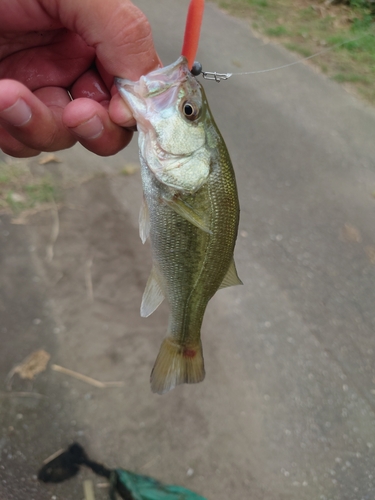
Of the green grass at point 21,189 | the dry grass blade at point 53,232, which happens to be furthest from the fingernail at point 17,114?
the green grass at point 21,189

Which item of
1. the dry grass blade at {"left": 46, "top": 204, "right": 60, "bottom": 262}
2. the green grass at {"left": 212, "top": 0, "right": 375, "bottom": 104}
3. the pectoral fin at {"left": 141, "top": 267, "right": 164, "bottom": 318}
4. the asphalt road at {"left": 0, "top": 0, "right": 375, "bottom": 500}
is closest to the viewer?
the pectoral fin at {"left": 141, "top": 267, "right": 164, "bottom": 318}

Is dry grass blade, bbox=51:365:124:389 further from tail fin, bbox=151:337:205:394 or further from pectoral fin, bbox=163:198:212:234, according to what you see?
pectoral fin, bbox=163:198:212:234

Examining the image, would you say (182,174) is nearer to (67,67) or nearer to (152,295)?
(152,295)

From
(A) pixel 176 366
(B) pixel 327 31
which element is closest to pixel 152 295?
(A) pixel 176 366

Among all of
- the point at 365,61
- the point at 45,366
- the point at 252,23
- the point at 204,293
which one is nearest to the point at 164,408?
the point at 45,366

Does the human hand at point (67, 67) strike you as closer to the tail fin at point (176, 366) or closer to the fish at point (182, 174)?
the fish at point (182, 174)

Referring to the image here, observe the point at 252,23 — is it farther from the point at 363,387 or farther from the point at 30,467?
the point at 30,467

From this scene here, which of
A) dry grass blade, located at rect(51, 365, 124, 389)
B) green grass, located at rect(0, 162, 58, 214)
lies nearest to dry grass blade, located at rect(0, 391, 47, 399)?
dry grass blade, located at rect(51, 365, 124, 389)
